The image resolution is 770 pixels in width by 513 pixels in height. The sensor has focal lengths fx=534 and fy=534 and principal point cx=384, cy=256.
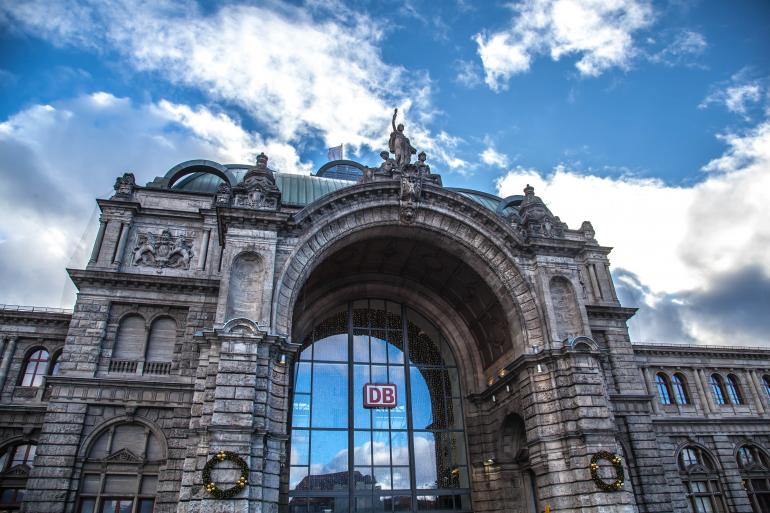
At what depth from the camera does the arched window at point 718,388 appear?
117 feet

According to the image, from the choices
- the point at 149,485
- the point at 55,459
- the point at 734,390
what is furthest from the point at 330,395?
the point at 734,390

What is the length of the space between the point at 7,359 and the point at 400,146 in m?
22.2

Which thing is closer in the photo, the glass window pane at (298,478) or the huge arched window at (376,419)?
the glass window pane at (298,478)

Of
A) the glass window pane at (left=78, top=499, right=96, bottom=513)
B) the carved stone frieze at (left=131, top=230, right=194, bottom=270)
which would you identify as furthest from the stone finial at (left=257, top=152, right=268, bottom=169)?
the glass window pane at (left=78, top=499, right=96, bottom=513)

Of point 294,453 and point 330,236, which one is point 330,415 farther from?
point 330,236

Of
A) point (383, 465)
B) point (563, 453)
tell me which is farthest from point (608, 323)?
point (383, 465)

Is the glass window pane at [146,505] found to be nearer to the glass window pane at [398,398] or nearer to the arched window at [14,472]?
the arched window at [14,472]

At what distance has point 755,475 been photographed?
110ft

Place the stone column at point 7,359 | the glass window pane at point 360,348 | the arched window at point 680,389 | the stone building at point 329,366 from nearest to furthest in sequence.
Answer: the stone building at point 329,366 < the stone column at point 7,359 < the glass window pane at point 360,348 < the arched window at point 680,389

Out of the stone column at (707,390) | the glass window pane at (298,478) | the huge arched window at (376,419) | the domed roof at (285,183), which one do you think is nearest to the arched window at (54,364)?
the domed roof at (285,183)

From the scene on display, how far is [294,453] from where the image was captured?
24.0m

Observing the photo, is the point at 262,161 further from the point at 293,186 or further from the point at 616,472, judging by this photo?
the point at 616,472

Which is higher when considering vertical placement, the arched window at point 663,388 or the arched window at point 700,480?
the arched window at point 663,388

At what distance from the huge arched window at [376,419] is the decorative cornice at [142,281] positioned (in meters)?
5.92
